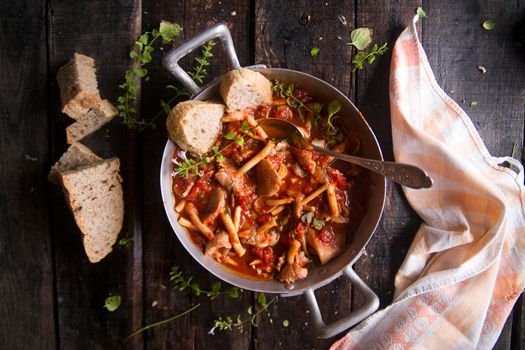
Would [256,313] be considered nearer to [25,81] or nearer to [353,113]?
[353,113]

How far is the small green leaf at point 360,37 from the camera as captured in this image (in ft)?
9.67

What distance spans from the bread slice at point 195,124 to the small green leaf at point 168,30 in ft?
1.84

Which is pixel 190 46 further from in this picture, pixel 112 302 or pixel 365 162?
pixel 112 302

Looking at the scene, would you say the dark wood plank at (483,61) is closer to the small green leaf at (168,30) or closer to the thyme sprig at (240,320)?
the small green leaf at (168,30)

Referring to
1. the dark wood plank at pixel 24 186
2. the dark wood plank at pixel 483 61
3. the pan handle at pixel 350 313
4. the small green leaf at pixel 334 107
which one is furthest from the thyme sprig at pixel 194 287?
the dark wood plank at pixel 483 61

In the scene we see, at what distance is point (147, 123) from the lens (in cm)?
296

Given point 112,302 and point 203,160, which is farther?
point 112,302

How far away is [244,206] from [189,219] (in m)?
0.32

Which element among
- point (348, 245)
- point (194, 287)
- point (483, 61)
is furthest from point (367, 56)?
point (194, 287)

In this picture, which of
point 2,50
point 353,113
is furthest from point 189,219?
point 2,50

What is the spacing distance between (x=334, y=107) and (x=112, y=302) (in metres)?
1.80

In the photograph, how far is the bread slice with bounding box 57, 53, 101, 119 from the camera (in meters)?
2.78

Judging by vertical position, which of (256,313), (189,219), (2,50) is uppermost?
(2,50)

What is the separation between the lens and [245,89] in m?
2.59
